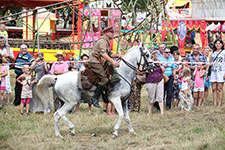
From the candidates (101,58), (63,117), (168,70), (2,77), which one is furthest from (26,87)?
(168,70)

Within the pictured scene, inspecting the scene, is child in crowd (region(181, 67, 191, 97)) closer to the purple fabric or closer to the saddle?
the purple fabric

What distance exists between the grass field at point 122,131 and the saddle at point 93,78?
1.11m

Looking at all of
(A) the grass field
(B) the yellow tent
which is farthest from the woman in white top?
(B) the yellow tent

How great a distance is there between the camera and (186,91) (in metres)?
12.0

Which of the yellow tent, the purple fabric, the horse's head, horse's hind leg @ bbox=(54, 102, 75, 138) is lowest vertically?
horse's hind leg @ bbox=(54, 102, 75, 138)

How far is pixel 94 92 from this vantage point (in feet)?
28.1

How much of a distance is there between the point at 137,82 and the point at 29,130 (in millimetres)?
3937

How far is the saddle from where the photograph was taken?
833 cm

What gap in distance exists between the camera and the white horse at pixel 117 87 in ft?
27.8

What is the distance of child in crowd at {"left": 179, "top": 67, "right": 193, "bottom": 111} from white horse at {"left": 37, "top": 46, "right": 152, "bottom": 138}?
11.5 ft

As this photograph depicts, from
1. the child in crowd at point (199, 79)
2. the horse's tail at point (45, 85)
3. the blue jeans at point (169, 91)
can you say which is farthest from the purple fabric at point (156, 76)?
the horse's tail at point (45, 85)

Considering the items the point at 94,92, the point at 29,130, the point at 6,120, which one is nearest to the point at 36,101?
the point at 6,120

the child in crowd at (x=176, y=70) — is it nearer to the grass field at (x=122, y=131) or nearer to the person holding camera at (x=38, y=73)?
the grass field at (x=122, y=131)

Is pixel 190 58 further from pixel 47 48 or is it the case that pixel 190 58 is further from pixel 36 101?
pixel 47 48
